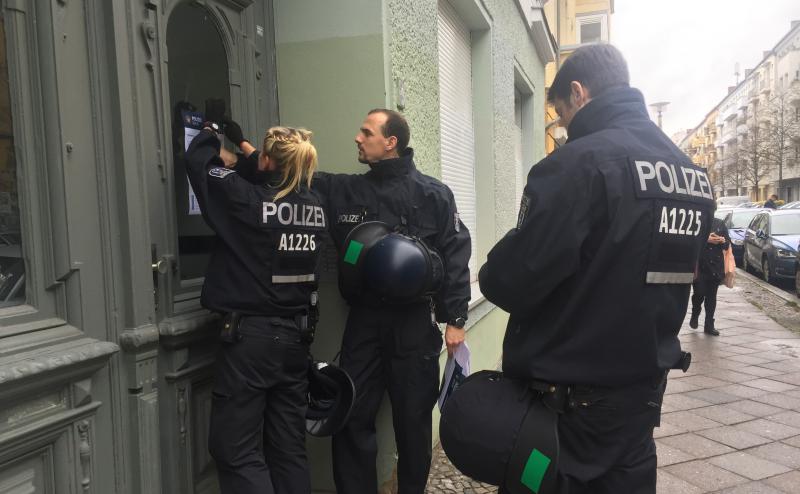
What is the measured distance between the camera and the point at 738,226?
59.4 ft

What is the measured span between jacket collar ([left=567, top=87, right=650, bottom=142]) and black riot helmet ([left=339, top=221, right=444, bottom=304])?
3.13ft

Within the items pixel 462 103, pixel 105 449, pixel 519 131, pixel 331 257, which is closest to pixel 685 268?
pixel 331 257

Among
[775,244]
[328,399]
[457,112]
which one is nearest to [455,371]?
[328,399]

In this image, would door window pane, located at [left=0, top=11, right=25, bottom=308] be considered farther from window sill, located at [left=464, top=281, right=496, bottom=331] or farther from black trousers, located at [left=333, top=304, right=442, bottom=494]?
window sill, located at [left=464, top=281, right=496, bottom=331]

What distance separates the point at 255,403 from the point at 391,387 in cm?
83

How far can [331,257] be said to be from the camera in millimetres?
3189

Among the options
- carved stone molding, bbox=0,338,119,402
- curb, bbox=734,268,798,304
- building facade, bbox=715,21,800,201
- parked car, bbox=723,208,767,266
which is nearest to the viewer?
carved stone molding, bbox=0,338,119,402

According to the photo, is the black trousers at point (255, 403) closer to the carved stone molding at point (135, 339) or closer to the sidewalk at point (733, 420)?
the carved stone molding at point (135, 339)

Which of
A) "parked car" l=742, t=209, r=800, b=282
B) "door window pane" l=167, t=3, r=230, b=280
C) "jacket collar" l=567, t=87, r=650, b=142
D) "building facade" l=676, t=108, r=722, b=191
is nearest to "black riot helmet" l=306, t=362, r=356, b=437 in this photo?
"door window pane" l=167, t=3, r=230, b=280

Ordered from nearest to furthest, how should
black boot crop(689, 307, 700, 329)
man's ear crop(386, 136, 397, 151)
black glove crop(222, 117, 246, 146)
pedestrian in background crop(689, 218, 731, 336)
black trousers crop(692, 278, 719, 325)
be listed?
black glove crop(222, 117, 246, 146) → man's ear crop(386, 136, 397, 151) → pedestrian in background crop(689, 218, 731, 336) → black trousers crop(692, 278, 719, 325) → black boot crop(689, 307, 700, 329)

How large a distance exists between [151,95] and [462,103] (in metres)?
3.84

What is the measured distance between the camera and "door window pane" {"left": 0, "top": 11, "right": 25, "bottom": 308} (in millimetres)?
1780

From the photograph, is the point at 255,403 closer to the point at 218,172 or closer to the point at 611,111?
the point at 218,172

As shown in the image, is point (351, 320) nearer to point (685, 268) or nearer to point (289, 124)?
point (289, 124)
